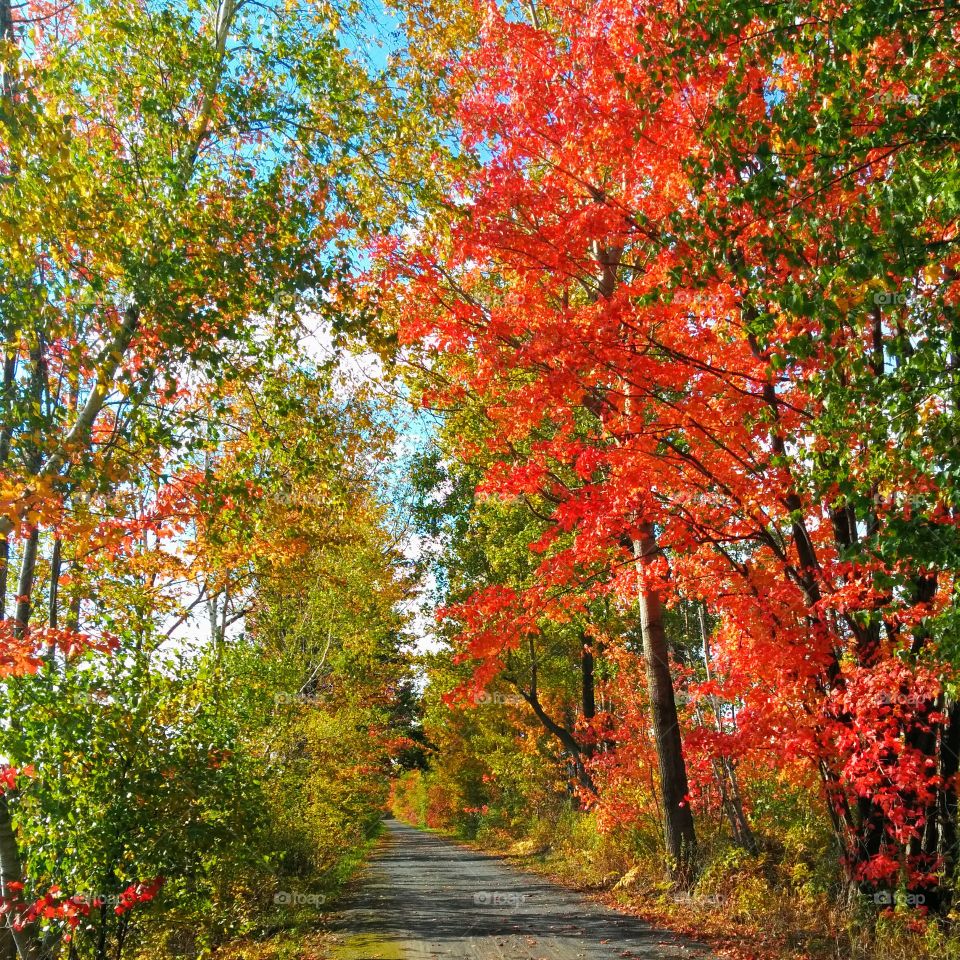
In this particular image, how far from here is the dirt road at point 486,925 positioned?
827 cm

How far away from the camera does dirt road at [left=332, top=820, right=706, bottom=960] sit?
8.27m

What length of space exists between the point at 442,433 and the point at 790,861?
8.11 meters

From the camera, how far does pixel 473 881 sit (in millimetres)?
15727

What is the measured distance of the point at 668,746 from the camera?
10.9 metres
